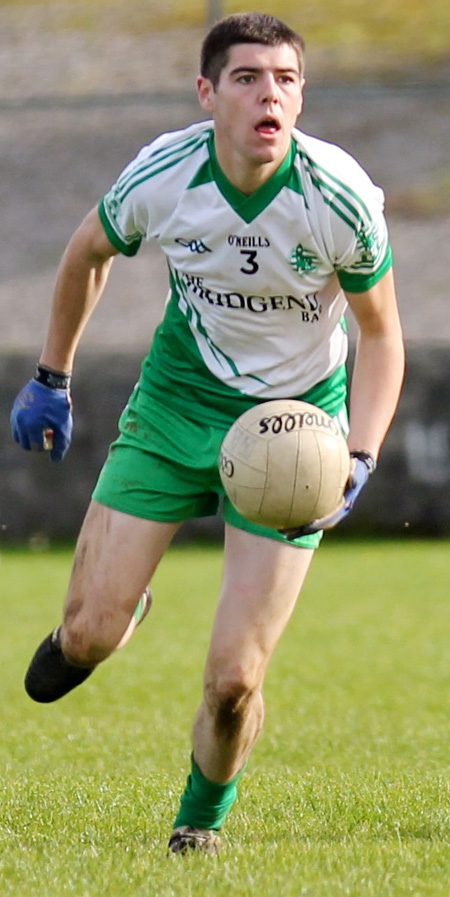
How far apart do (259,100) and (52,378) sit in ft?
4.24

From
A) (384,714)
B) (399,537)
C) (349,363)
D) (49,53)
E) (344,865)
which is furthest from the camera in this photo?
(49,53)

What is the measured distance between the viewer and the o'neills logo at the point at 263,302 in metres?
4.36

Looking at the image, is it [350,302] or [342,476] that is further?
[350,302]

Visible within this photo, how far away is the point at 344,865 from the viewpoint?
3863 mm

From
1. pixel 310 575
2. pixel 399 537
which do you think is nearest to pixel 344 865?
pixel 310 575

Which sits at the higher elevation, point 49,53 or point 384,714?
point 49,53

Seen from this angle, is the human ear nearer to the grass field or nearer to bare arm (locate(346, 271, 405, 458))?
bare arm (locate(346, 271, 405, 458))

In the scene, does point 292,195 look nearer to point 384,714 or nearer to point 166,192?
point 166,192

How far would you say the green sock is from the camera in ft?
13.7

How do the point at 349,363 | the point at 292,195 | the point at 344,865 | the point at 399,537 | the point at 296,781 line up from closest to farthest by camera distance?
the point at 344,865 < the point at 292,195 < the point at 296,781 < the point at 349,363 < the point at 399,537

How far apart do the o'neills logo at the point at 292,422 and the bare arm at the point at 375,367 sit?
1.14ft

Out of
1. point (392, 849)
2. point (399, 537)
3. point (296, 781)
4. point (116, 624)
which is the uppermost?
point (116, 624)

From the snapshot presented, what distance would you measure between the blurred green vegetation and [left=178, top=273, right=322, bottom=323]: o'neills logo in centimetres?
1446

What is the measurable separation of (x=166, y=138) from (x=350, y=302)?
775 mm
